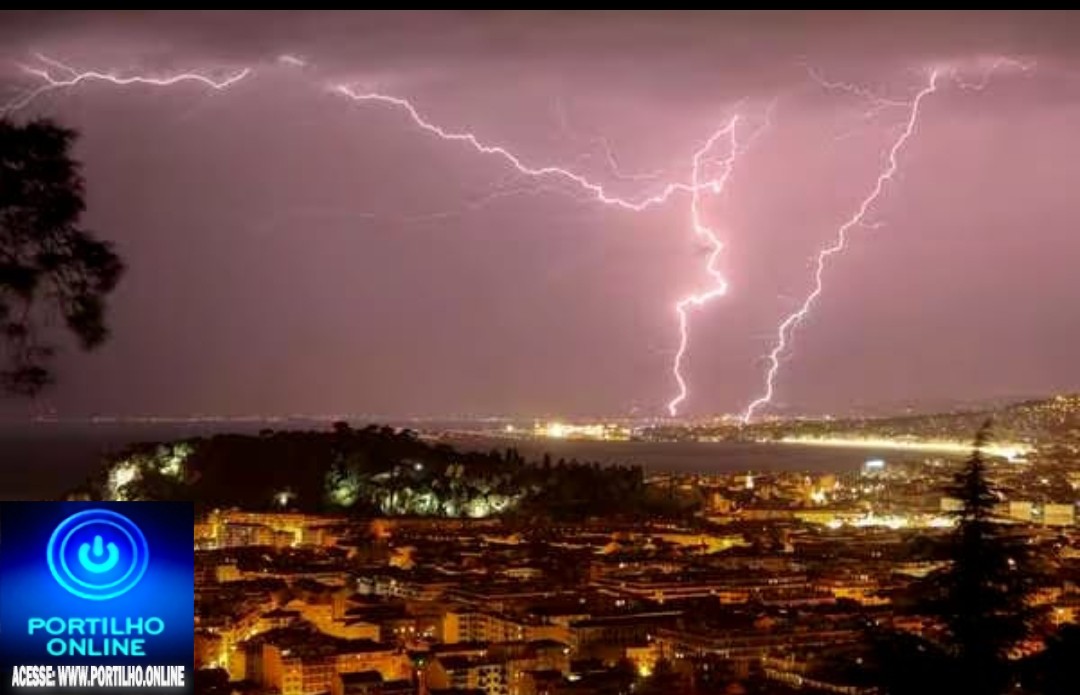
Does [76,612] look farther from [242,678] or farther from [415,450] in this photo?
[415,450]

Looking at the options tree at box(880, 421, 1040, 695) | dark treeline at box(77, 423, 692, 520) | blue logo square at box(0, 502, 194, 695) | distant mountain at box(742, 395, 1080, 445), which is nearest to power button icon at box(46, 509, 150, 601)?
blue logo square at box(0, 502, 194, 695)

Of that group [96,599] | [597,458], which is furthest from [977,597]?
[597,458]

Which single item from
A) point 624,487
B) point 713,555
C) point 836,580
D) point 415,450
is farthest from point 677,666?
point 415,450

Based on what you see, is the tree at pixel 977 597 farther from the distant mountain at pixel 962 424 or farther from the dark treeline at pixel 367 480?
the dark treeline at pixel 367 480

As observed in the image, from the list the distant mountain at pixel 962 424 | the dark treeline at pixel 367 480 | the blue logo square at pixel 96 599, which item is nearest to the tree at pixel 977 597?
the blue logo square at pixel 96 599

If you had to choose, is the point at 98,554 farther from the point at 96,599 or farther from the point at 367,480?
the point at 367,480

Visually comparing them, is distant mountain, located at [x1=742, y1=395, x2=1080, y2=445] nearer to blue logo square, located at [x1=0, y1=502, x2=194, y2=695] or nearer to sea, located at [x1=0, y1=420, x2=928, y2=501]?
sea, located at [x1=0, y1=420, x2=928, y2=501]
